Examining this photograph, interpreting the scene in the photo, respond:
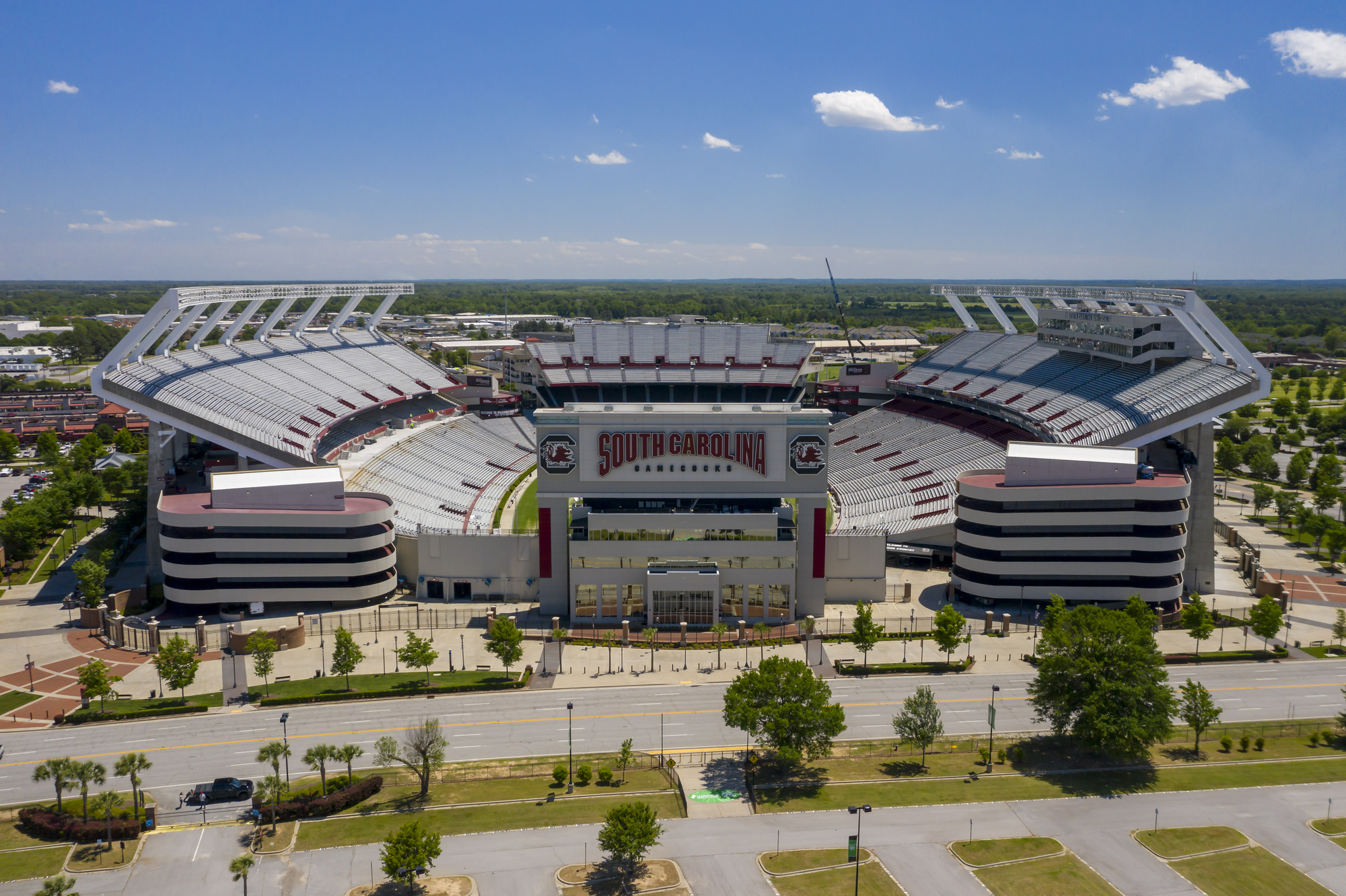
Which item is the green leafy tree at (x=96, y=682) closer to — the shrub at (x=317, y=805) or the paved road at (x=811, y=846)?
the paved road at (x=811, y=846)

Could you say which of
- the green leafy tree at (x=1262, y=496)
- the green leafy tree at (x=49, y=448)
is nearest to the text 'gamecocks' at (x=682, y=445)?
the green leafy tree at (x=1262, y=496)

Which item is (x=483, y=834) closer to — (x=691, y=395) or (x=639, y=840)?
(x=639, y=840)

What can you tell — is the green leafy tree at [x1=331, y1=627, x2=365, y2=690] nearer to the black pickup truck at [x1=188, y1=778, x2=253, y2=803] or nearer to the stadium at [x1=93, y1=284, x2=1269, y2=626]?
the black pickup truck at [x1=188, y1=778, x2=253, y2=803]

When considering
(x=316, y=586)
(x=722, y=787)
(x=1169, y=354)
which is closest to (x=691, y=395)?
(x=1169, y=354)

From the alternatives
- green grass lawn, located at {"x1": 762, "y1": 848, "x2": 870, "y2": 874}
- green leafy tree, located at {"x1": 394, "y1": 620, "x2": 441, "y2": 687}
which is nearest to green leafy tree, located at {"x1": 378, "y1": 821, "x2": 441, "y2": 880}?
green grass lawn, located at {"x1": 762, "y1": 848, "x2": 870, "y2": 874}

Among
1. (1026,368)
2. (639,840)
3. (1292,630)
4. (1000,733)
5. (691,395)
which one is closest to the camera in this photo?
(639,840)

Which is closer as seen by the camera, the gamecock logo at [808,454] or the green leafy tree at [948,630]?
the green leafy tree at [948,630]

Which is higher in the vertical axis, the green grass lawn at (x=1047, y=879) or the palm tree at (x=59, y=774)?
the palm tree at (x=59, y=774)
